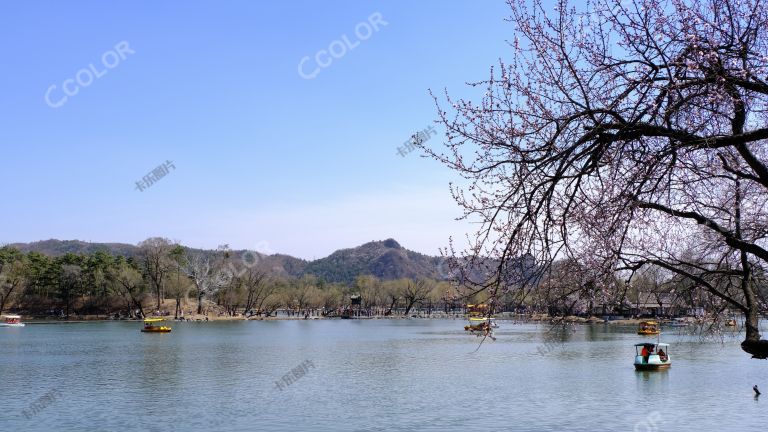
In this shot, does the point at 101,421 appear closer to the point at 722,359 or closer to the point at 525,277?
the point at 525,277

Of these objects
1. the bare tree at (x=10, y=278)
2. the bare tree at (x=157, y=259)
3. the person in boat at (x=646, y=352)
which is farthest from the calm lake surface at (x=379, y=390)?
the bare tree at (x=10, y=278)

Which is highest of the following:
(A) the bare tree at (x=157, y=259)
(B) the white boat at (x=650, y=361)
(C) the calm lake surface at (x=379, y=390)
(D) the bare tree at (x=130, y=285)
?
(A) the bare tree at (x=157, y=259)

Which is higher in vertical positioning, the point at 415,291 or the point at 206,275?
the point at 206,275

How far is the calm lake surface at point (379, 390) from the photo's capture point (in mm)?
25859

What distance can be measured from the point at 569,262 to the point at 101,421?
2378 centimetres

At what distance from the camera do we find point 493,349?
58.9m

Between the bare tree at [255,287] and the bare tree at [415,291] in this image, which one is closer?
the bare tree at [255,287]

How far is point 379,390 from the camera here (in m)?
34.0

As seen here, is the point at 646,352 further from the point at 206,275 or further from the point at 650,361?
the point at 206,275

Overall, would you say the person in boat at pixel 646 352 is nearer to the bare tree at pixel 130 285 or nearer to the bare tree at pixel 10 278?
the bare tree at pixel 130 285

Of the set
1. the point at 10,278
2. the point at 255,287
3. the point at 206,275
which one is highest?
the point at 206,275

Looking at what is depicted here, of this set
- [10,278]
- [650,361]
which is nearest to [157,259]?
[10,278]

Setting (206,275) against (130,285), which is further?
(206,275)

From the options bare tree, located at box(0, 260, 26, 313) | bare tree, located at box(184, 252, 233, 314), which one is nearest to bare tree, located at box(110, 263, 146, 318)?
bare tree, located at box(184, 252, 233, 314)
